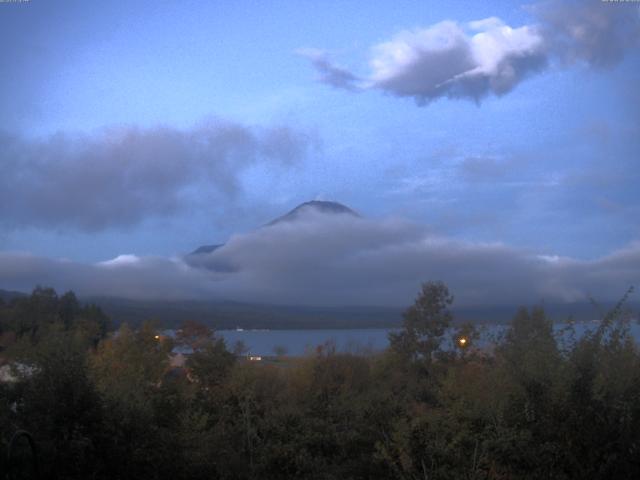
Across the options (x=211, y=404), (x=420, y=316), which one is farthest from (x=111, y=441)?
(x=420, y=316)

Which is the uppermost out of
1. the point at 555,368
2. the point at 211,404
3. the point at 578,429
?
the point at 555,368

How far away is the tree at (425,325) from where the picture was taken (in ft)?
119

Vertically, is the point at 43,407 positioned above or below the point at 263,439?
above

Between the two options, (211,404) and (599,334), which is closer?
(599,334)

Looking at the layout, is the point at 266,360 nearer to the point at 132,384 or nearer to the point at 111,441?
the point at 132,384

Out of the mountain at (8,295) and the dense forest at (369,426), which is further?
the mountain at (8,295)

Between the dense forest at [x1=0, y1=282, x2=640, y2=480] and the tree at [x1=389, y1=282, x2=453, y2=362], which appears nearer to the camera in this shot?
the dense forest at [x1=0, y1=282, x2=640, y2=480]

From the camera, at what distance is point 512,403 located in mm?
8523

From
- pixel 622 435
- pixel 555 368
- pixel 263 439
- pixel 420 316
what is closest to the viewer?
pixel 622 435

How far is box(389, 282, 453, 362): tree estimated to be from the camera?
1422 inches

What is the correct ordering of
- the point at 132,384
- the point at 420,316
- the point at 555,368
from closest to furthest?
1. the point at 555,368
2. the point at 132,384
3. the point at 420,316

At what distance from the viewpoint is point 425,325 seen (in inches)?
1497

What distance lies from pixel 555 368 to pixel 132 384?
236 inches

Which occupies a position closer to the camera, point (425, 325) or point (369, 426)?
point (369, 426)
